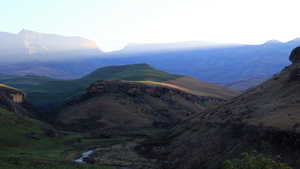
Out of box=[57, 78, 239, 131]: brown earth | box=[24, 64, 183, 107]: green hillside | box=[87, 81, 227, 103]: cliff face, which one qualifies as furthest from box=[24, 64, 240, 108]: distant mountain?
box=[57, 78, 239, 131]: brown earth

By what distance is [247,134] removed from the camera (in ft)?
113

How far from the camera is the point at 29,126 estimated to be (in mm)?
61469

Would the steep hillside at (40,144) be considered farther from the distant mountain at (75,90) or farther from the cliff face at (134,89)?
the distant mountain at (75,90)

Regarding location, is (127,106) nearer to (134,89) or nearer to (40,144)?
(134,89)

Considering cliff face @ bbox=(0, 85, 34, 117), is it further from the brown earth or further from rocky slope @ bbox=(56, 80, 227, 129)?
the brown earth

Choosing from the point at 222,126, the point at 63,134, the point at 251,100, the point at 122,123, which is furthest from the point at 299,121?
the point at 122,123

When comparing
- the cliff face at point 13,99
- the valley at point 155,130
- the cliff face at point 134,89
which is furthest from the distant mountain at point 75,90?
the valley at point 155,130

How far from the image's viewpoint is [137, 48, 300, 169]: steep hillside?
98.3 feet

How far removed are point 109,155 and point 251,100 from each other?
23.6 metres

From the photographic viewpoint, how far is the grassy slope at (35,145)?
36719mm

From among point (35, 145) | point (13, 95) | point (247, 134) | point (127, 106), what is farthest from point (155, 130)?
point (247, 134)

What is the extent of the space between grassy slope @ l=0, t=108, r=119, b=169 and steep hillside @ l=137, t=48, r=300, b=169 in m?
11.9

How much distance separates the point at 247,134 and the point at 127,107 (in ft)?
191

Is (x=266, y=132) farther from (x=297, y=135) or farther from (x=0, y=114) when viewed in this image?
(x=0, y=114)
